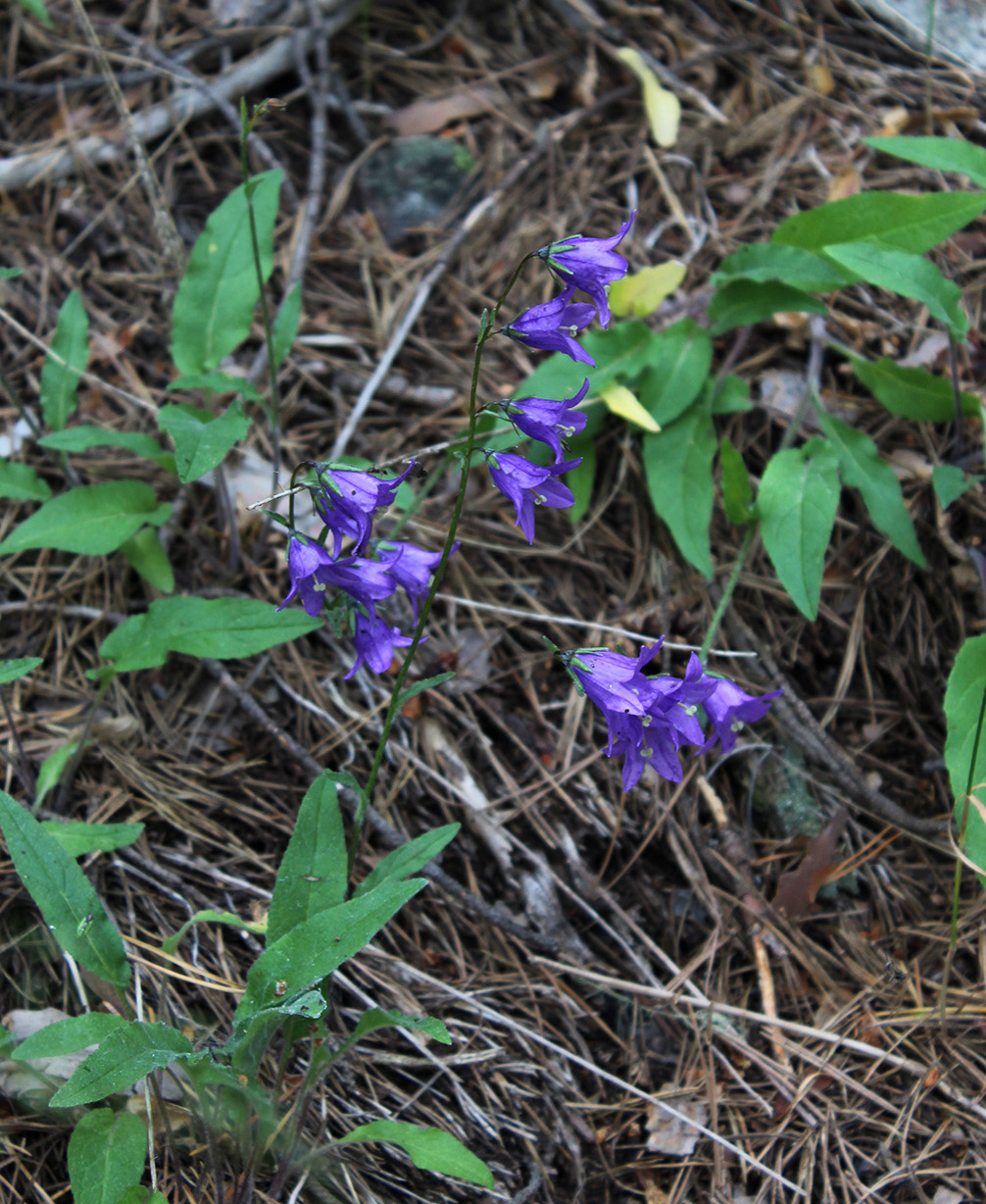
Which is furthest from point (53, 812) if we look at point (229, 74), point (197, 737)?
point (229, 74)

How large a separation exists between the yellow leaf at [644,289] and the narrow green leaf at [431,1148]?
2.61m

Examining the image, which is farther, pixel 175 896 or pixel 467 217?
pixel 467 217

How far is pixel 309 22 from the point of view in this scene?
12.6 feet

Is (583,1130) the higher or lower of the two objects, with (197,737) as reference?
lower

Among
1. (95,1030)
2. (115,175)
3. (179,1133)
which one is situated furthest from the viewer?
(115,175)

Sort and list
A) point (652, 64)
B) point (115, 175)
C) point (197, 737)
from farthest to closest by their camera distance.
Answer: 1. point (652, 64)
2. point (115, 175)
3. point (197, 737)

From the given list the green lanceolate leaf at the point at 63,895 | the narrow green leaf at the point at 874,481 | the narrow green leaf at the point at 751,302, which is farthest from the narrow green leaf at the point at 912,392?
the green lanceolate leaf at the point at 63,895

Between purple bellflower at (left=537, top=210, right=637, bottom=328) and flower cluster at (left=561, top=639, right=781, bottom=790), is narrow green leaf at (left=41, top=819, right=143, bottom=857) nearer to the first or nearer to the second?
flower cluster at (left=561, top=639, right=781, bottom=790)

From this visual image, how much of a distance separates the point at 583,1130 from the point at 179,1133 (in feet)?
3.34

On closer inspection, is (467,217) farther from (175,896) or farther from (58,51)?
(175,896)

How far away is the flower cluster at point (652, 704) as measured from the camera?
2145mm

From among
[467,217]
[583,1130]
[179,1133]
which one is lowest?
[583,1130]

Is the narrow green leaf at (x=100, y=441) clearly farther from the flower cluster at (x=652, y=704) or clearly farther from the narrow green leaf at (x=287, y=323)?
the flower cluster at (x=652, y=704)

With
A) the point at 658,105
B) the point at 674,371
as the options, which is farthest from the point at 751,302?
the point at 658,105
